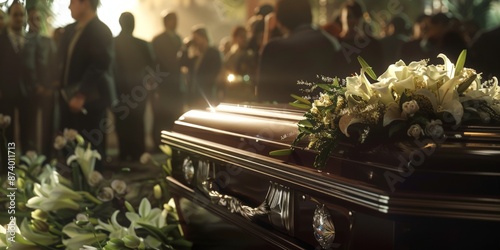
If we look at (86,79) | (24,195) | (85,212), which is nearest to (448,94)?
(85,212)

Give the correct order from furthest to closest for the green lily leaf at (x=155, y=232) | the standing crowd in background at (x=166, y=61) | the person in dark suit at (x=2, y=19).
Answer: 1. the person in dark suit at (x=2, y=19)
2. the standing crowd in background at (x=166, y=61)
3. the green lily leaf at (x=155, y=232)

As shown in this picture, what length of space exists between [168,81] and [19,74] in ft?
5.40

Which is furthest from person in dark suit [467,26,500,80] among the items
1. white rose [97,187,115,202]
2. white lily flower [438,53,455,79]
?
white lily flower [438,53,455,79]

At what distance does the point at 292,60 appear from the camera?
413 centimetres

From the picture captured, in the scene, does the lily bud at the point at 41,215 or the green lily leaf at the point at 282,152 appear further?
the lily bud at the point at 41,215

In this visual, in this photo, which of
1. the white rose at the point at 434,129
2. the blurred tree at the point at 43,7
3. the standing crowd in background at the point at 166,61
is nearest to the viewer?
the white rose at the point at 434,129

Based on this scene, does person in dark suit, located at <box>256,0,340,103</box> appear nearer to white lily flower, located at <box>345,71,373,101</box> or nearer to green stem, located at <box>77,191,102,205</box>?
green stem, located at <box>77,191,102,205</box>

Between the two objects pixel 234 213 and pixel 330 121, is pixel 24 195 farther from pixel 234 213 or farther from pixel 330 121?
pixel 330 121

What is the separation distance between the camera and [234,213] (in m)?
2.75

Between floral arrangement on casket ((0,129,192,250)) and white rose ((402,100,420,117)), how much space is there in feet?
5.35

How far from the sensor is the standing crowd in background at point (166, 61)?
13.8ft

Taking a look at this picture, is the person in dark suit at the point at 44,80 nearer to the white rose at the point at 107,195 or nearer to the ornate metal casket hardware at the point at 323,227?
the white rose at the point at 107,195

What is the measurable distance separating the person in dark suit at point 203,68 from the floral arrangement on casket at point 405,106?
251 inches

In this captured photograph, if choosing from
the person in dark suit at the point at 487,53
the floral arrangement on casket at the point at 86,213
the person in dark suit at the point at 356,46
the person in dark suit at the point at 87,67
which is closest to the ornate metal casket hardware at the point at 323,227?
the floral arrangement on casket at the point at 86,213
